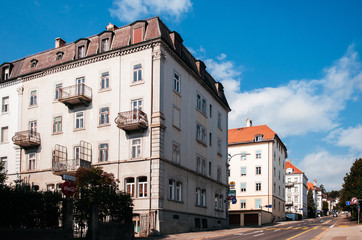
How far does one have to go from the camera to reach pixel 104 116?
3656cm

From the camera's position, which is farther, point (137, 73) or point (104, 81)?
point (104, 81)

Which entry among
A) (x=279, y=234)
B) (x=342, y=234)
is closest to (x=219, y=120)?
(x=279, y=234)

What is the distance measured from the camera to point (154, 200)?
3219cm

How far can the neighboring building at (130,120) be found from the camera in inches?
1320

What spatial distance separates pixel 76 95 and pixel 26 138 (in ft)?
23.9

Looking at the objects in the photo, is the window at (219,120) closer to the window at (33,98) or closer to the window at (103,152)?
the window at (103,152)

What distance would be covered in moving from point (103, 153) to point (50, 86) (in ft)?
32.3

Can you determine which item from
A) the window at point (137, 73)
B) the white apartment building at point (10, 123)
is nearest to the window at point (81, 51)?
the window at point (137, 73)

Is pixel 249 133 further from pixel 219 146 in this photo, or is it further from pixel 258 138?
pixel 219 146

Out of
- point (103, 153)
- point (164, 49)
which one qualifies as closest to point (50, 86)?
point (103, 153)

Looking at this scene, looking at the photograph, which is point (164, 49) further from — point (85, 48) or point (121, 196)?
point (121, 196)

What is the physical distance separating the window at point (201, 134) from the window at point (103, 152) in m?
10.2

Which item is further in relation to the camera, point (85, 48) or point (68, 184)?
point (85, 48)

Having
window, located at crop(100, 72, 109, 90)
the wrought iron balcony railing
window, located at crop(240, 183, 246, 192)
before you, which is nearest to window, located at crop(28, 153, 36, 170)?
the wrought iron balcony railing
